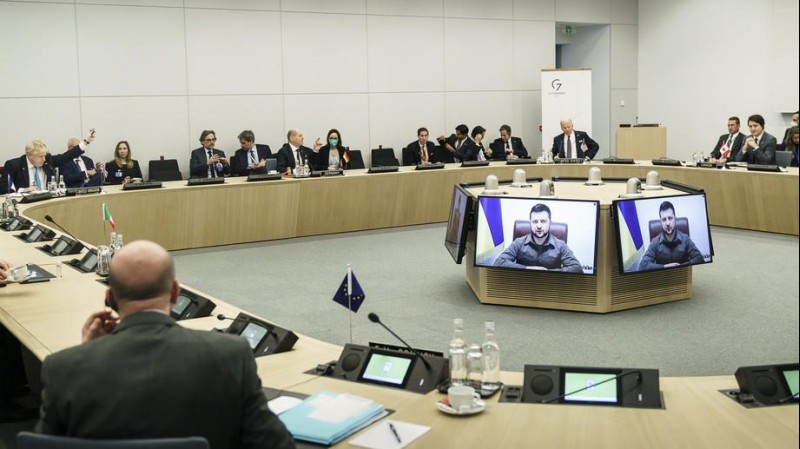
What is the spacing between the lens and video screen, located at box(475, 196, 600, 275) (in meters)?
6.60

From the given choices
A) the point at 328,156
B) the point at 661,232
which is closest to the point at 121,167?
the point at 328,156

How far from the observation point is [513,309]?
7.03m

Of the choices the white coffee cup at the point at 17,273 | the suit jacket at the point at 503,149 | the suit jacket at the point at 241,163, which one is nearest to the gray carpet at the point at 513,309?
the suit jacket at the point at 241,163

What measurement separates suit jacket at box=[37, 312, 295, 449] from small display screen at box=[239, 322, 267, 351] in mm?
1426

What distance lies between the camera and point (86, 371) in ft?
7.27

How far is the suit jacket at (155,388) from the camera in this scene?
86.4 inches

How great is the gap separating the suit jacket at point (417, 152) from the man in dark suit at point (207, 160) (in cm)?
289

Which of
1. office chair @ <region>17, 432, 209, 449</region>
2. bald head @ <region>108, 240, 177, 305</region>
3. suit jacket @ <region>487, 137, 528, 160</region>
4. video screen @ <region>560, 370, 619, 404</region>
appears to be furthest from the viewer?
suit jacket @ <region>487, 137, 528, 160</region>

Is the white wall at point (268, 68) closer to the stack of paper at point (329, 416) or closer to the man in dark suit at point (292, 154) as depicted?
the man in dark suit at point (292, 154)

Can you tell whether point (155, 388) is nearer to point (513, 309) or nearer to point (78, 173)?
point (513, 309)

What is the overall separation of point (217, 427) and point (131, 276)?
463mm

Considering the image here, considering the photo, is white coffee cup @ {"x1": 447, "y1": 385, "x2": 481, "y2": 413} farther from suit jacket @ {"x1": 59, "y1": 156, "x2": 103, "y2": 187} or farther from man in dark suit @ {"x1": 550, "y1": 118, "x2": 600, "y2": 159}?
man in dark suit @ {"x1": 550, "y1": 118, "x2": 600, "y2": 159}

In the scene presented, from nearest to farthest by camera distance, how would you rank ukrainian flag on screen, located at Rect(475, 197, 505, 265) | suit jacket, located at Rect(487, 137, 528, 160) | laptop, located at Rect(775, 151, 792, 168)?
ukrainian flag on screen, located at Rect(475, 197, 505, 265)
laptop, located at Rect(775, 151, 792, 168)
suit jacket, located at Rect(487, 137, 528, 160)

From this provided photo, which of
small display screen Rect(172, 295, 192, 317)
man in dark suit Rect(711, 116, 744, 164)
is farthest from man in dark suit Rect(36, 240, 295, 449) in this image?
man in dark suit Rect(711, 116, 744, 164)
